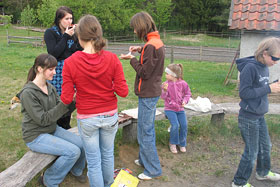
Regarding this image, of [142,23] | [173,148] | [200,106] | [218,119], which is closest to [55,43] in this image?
[142,23]

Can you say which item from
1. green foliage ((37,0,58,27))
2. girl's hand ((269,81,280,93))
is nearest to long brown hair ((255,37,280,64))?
girl's hand ((269,81,280,93))

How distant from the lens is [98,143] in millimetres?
2418

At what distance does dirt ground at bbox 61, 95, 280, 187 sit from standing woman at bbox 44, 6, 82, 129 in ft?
4.66

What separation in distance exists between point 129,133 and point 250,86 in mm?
1962

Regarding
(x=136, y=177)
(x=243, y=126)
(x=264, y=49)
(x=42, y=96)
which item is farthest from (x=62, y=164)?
(x=264, y=49)

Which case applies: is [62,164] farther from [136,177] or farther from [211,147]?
[211,147]

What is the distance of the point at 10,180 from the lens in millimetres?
2240

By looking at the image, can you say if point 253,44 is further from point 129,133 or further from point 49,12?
point 49,12

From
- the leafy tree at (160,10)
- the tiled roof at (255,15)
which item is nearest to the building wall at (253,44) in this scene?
the tiled roof at (255,15)

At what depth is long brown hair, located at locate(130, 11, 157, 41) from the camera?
2637mm

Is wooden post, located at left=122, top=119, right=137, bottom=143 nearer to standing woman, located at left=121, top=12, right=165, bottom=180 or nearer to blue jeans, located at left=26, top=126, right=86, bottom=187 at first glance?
standing woman, located at left=121, top=12, right=165, bottom=180

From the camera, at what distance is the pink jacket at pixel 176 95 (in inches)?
148

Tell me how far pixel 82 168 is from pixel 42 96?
1.00 m

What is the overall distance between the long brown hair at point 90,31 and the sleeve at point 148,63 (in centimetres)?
58
